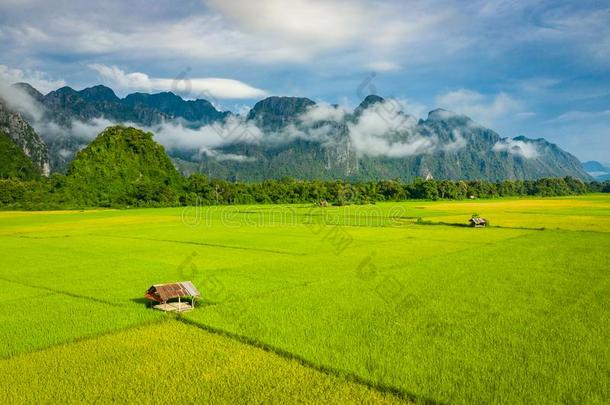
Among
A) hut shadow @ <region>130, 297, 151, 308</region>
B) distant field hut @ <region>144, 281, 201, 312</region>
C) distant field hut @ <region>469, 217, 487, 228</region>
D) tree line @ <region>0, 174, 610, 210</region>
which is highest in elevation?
tree line @ <region>0, 174, 610, 210</region>

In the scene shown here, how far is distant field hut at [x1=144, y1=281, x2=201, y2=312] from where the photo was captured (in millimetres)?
13180

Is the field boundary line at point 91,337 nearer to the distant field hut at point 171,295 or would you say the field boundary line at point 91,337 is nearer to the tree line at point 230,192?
the distant field hut at point 171,295

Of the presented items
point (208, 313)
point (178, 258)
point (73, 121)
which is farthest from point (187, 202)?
point (73, 121)

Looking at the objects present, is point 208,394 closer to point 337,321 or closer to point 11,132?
point 337,321

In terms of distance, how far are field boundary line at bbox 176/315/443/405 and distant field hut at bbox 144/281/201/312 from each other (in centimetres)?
154

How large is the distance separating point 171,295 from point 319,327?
4.68 m

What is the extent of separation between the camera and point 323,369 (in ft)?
28.5

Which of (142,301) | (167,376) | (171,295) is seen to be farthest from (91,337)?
(142,301)

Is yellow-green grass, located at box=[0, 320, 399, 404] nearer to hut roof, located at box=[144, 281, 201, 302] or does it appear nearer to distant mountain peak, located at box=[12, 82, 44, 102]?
hut roof, located at box=[144, 281, 201, 302]

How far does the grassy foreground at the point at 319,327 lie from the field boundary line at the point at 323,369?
0.09 ft

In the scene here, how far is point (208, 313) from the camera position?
41.9ft

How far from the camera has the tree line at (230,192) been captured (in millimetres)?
73875

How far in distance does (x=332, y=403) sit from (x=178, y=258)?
18.0m

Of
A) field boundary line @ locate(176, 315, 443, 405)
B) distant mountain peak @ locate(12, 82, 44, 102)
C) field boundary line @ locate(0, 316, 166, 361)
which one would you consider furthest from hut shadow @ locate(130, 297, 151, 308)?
distant mountain peak @ locate(12, 82, 44, 102)
